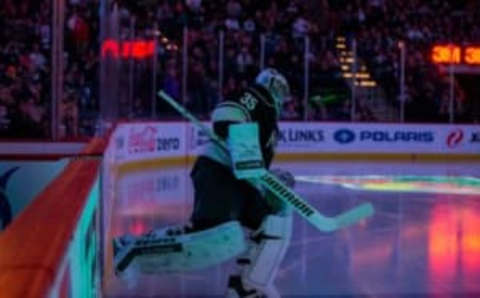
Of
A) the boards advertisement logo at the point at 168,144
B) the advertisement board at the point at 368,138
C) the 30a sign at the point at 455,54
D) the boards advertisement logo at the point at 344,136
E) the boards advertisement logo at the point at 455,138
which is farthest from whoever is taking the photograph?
the 30a sign at the point at 455,54

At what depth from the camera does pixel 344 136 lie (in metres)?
20.8

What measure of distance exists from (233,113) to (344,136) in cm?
1542

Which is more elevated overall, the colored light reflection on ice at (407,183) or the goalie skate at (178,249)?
the goalie skate at (178,249)

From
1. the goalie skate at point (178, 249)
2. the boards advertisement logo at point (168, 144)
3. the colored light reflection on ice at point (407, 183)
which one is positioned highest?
the goalie skate at point (178, 249)

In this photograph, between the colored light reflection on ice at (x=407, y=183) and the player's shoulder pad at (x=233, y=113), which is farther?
the colored light reflection on ice at (x=407, y=183)

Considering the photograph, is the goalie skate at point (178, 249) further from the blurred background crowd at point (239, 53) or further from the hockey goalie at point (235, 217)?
the blurred background crowd at point (239, 53)

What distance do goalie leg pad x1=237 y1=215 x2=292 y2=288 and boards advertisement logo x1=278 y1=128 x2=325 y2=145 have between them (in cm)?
1472

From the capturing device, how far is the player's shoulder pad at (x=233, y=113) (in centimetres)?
546

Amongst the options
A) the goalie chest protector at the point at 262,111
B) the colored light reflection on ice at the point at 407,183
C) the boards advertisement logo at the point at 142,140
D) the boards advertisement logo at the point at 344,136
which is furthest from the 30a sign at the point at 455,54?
the goalie chest protector at the point at 262,111

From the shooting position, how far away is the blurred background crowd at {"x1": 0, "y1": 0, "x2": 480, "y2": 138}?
13.3 meters

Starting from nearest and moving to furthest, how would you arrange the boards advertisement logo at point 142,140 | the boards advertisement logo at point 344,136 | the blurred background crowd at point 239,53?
the blurred background crowd at point 239,53 < the boards advertisement logo at point 142,140 < the boards advertisement logo at point 344,136

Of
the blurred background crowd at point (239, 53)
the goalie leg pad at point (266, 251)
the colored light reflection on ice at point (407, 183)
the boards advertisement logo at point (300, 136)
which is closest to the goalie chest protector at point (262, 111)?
the goalie leg pad at point (266, 251)

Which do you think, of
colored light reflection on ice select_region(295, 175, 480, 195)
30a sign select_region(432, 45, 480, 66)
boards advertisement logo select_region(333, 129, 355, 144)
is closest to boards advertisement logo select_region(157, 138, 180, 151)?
colored light reflection on ice select_region(295, 175, 480, 195)

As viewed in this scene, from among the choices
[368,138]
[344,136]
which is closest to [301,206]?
[344,136]
